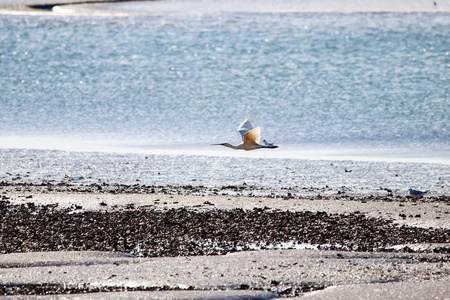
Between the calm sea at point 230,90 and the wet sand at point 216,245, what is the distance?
2.58m

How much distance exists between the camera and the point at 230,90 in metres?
31.4

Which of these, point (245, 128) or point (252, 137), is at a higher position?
point (245, 128)

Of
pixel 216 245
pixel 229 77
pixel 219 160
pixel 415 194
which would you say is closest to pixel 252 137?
pixel 415 194

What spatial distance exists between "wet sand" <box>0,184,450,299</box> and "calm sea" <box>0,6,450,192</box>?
8.47 feet

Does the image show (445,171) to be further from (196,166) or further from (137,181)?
(137,181)

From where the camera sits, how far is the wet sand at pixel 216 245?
27.4 ft

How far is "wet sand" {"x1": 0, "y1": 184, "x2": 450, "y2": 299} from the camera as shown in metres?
8.36

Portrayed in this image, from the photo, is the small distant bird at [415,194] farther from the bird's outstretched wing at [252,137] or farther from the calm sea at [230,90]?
the bird's outstretched wing at [252,137]

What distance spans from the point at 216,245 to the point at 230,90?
21.3 meters

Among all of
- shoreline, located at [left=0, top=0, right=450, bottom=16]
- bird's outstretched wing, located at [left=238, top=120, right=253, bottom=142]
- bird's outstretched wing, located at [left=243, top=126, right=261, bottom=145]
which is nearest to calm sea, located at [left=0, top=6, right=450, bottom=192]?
shoreline, located at [left=0, top=0, right=450, bottom=16]

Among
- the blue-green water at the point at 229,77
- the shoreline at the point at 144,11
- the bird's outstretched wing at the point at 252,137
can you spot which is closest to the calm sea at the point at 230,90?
the blue-green water at the point at 229,77

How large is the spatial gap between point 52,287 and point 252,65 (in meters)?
27.4

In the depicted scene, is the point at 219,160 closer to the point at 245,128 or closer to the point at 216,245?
the point at 245,128

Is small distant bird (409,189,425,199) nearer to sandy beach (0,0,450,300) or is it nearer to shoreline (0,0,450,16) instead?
sandy beach (0,0,450,300)
